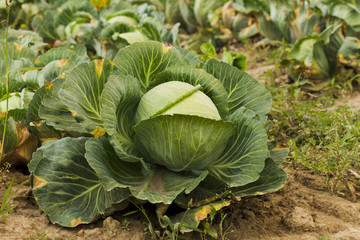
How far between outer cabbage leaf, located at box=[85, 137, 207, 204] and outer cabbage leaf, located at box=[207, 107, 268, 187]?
18 centimetres

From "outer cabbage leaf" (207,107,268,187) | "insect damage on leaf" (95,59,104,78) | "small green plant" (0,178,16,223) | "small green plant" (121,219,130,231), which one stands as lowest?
"small green plant" (121,219,130,231)

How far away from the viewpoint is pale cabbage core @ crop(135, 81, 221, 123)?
2539 millimetres

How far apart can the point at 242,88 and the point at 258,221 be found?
0.86 metres

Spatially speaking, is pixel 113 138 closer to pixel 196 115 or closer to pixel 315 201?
pixel 196 115

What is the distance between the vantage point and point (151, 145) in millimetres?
2660

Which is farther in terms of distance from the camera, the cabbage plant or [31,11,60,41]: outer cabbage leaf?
[31,11,60,41]: outer cabbage leaf

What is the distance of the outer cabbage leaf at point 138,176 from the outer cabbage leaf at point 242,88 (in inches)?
24.1

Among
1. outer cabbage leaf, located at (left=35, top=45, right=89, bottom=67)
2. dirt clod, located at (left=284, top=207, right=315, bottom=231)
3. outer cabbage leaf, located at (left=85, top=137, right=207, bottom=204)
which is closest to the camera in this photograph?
outer cabbage leaf, located at (left=85, top=137, right=207, bottom=204)

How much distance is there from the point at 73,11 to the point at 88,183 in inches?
162

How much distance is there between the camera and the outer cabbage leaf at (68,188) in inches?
104

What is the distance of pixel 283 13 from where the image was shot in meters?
6.13

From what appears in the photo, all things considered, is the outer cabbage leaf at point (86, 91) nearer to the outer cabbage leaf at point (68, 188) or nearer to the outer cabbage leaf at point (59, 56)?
the outer cabbage leaf at point (68, 188)

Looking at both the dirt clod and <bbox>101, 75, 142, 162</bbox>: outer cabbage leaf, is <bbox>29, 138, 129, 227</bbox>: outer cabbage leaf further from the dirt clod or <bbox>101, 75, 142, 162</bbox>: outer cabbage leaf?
the dirt clod

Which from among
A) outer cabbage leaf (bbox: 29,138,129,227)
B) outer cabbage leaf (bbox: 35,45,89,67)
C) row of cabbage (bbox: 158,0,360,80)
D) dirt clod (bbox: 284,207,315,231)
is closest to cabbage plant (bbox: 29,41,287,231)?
outer cabbage leaf (bbox: 29,138,129,227)
